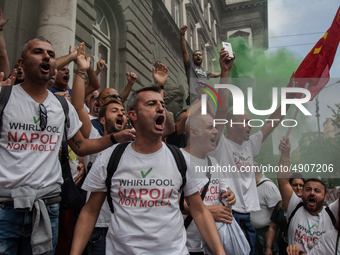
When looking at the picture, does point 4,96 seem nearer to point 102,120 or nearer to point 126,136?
point 126,136

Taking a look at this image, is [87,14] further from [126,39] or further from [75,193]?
[75,193]

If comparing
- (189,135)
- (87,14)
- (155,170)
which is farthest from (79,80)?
(87,14)

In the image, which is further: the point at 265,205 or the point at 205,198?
the point at 265,205

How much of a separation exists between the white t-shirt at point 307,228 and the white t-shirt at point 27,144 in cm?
295

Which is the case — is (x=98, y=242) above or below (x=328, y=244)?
above

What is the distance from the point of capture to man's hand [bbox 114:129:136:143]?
7.13 feet

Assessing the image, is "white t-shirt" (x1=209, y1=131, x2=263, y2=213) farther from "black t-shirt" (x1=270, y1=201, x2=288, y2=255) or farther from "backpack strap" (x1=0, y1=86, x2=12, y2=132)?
"backpack strap" (x1=0, y1=86, x2=12, y2=132)

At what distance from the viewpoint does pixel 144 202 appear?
1.93m

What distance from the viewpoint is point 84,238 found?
1.98 meters

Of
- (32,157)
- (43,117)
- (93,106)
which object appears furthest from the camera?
(93,106)

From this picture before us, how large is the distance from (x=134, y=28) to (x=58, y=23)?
4390 mm

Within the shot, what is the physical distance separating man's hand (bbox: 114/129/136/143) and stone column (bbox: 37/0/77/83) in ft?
12.3

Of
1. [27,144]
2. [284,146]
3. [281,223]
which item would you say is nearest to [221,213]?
[284,146]

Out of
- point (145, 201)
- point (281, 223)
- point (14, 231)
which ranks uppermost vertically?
point (145, 201)
